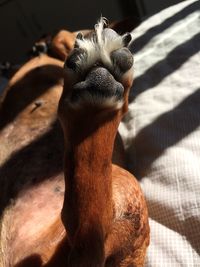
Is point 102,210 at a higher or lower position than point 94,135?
lower

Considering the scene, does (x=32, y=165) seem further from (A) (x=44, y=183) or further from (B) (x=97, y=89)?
(B) (x=97, y=89)

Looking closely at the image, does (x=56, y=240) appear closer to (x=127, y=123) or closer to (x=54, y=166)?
(x=54, y=166)

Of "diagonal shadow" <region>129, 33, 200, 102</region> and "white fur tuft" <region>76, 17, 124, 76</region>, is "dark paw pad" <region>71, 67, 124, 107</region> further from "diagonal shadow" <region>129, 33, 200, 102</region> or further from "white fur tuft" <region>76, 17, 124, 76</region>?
"diagonal shadow" <region>129, 33, 200, 102</region>

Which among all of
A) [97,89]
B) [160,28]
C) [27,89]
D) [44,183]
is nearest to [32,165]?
[44,183]

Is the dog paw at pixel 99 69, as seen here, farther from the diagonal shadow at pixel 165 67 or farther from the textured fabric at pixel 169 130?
the diagonal shadow at pixel 165 67

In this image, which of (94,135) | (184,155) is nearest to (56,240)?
(94,135)

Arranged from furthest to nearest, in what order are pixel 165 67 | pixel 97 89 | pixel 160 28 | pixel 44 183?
pixel 160 28, pixel 165 67, pixel 44 183, pixel 97 89
